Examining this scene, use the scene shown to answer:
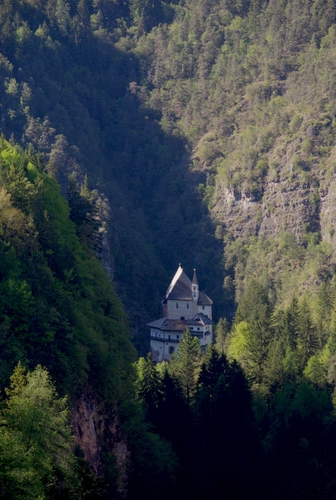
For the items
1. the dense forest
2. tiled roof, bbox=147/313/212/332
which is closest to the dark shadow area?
the dense forest

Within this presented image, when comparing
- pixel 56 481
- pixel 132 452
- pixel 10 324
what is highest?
pixel 10 324

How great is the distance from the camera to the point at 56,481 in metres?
51.3

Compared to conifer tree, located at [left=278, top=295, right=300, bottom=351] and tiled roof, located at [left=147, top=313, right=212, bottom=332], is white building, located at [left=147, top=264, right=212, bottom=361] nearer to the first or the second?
tiled roof, located at [left=147, top=313, right=212, bottom=332]

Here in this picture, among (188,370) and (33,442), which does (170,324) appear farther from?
(33,442)

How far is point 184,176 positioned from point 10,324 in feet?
405

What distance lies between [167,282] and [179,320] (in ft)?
88.6

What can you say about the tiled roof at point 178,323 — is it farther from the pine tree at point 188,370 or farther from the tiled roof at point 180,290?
the pine tree at point 188,370

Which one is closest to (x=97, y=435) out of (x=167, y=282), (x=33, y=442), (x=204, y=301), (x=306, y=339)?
(x=33, y=442)

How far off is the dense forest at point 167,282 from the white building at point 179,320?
356 centimetres

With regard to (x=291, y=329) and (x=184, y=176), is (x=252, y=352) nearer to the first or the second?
(x=291, y=329)

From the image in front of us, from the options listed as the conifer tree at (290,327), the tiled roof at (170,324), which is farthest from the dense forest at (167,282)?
the tiled roof at (170,324)

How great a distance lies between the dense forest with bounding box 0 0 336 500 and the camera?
7062 centimetres

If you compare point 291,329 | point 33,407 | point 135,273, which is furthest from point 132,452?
point 135,273

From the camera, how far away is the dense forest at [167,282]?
7062 cm
